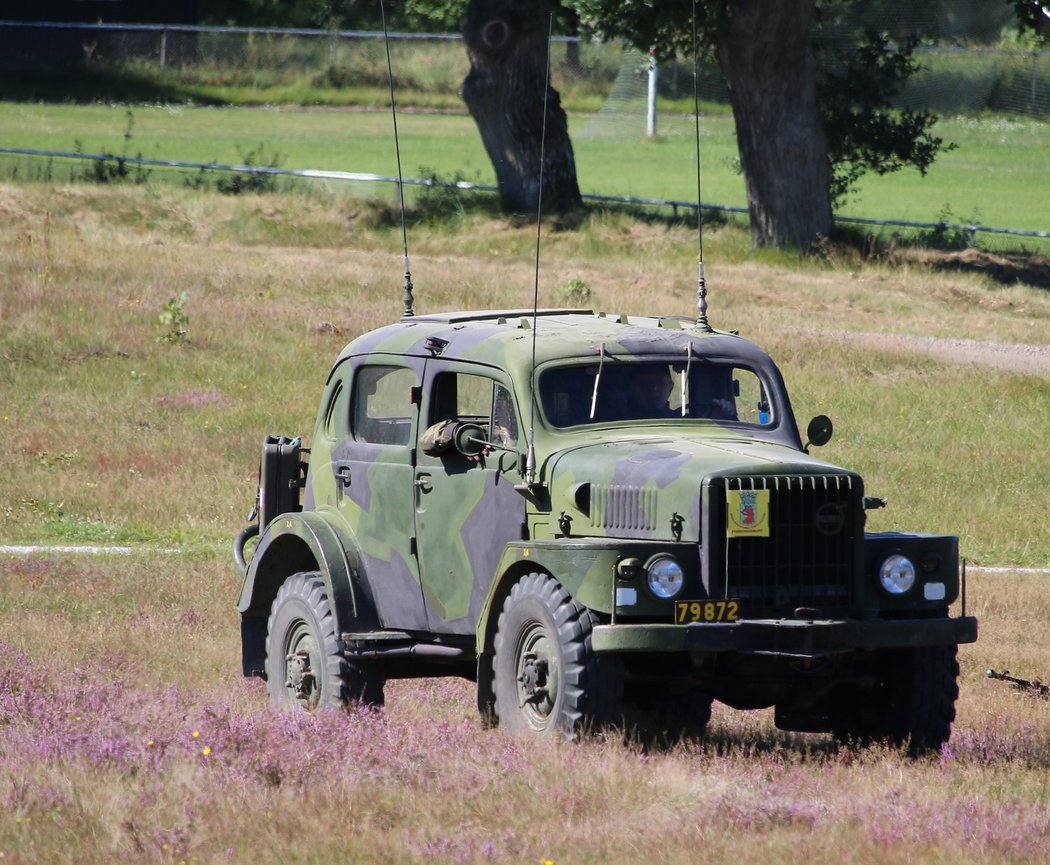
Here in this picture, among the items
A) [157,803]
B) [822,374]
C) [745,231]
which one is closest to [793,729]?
[157,803]

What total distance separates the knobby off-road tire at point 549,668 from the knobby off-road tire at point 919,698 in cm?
147

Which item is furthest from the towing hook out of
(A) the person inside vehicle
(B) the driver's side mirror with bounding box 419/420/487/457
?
(A) the person inside vehicle

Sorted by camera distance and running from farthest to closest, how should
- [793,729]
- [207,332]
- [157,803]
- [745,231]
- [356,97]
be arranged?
1. [356,97]
2. [745,231]
3. [207,332]
4. [793,729]
5. [157,803]

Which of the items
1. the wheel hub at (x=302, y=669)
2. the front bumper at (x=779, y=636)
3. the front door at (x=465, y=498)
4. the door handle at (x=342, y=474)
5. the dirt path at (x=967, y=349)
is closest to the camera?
the front bumper at (x=779, y=636)

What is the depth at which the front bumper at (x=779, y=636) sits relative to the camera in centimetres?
764

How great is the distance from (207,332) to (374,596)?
15.5 metres

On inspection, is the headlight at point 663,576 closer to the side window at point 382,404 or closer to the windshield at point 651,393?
the windshield at point 651,393

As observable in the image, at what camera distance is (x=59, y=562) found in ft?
48.5

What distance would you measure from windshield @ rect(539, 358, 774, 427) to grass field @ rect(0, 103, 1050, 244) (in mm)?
26294

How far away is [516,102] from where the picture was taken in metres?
33.1

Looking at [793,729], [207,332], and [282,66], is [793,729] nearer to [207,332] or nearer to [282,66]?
[207,332]

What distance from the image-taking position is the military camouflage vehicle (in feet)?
25.9

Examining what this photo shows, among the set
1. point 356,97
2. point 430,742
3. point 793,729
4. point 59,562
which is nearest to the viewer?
point 430,742

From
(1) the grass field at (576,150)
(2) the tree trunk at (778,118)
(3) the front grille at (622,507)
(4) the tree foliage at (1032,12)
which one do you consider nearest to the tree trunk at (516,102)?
(1) the grass field at (576,150)
